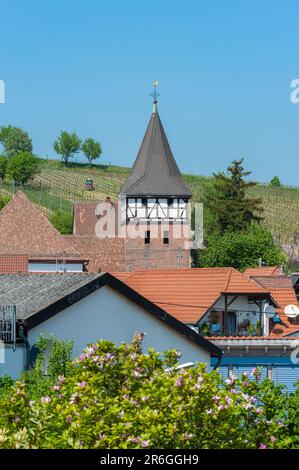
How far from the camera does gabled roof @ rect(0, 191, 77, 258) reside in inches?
2899

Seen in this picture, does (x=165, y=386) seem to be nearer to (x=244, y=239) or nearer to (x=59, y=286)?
(x=59, y=286)

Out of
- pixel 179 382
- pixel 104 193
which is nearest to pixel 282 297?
pixel 179 382

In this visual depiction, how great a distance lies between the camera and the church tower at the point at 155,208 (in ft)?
251

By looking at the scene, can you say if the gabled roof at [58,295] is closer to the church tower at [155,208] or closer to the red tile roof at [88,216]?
the church tower at [155,208]

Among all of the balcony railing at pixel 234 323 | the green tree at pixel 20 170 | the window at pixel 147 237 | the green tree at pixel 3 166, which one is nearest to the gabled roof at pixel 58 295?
the balcony railing at pixel 234 323

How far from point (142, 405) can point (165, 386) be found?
225 millimetres

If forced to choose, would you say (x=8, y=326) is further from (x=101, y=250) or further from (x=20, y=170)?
(x=20, y=170)

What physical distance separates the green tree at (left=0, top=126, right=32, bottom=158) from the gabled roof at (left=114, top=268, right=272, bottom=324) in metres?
89.7

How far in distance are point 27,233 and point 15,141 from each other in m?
59.1

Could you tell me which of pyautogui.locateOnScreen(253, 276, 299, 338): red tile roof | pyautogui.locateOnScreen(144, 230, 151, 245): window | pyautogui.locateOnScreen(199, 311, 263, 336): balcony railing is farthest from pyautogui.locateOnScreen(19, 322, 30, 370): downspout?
pyautogui.locateOnScreen(144, 230, 151, 245): window

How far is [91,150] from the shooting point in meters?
142

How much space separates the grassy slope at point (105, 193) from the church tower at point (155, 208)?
51.4 ft

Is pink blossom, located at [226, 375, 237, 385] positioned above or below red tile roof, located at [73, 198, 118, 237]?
below

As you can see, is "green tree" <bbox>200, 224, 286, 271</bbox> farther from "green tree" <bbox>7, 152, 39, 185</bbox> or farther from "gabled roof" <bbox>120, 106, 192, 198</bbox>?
"green tree" <bbox>7, 152, 39, 185</bbox>
